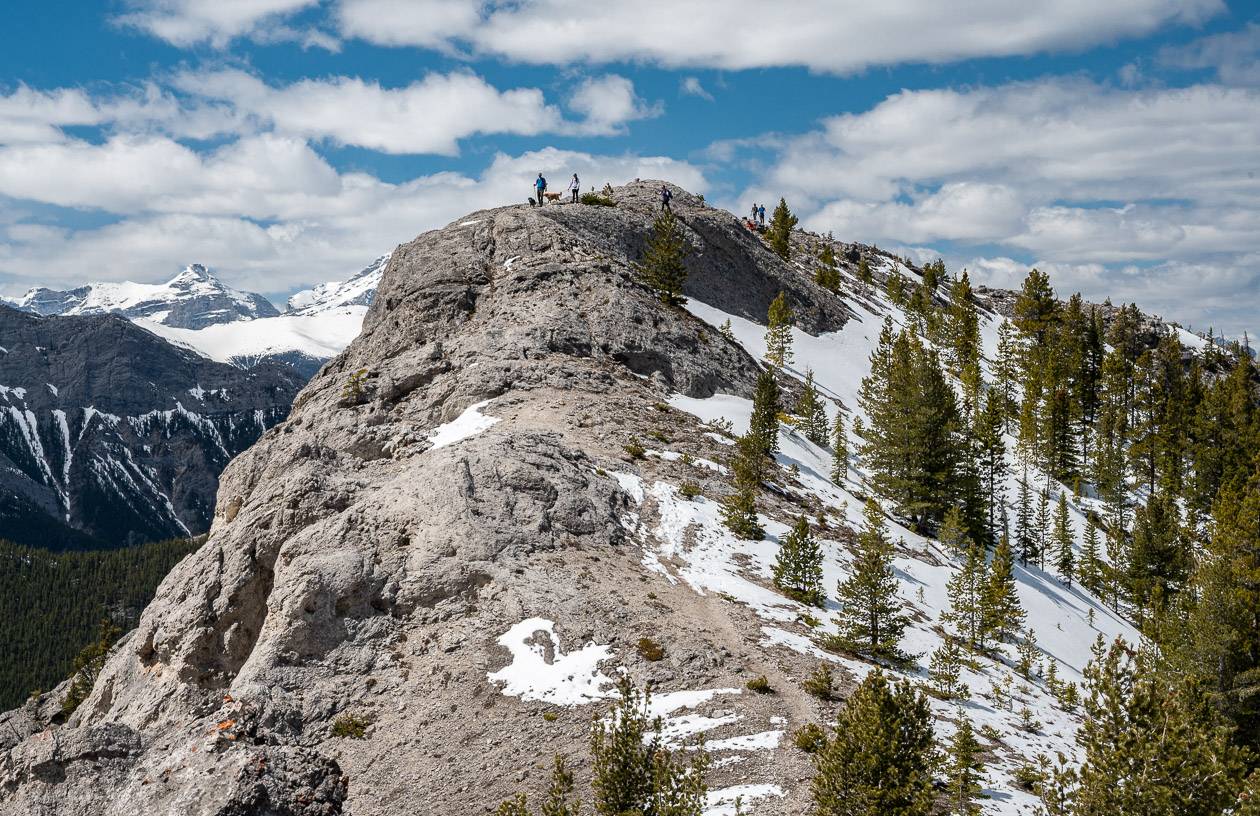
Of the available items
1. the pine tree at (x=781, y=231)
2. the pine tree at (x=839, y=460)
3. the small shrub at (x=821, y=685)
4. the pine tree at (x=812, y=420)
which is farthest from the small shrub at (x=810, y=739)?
the pine tree at (x=781, y=231)

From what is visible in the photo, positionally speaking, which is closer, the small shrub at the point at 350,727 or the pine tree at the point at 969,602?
the small shrub at the point at 350,727

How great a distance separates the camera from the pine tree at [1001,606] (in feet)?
112

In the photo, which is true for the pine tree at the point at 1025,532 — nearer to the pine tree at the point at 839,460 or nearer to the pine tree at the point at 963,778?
the pine tree at the point at 839,460

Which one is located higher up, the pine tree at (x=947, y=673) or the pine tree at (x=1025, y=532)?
the pine tree at (x=1025, y=532)

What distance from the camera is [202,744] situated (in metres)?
19.2

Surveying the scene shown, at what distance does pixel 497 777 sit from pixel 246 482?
108 feet

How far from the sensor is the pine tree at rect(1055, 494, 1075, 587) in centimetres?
5903

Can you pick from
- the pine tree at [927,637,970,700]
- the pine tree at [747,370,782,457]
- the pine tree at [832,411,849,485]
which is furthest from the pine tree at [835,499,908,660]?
the pine tree at [832,411,849,485]

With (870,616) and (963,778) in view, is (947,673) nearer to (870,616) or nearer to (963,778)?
(870,616)

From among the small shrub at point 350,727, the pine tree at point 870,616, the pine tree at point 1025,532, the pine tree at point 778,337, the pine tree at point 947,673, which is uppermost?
the pine tree at point 778,337

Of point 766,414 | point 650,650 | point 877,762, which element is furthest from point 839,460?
point 877,762

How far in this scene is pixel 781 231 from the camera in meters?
104

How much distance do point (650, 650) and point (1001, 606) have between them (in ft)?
66.8

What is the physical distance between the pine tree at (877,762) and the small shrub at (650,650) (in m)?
8.41
